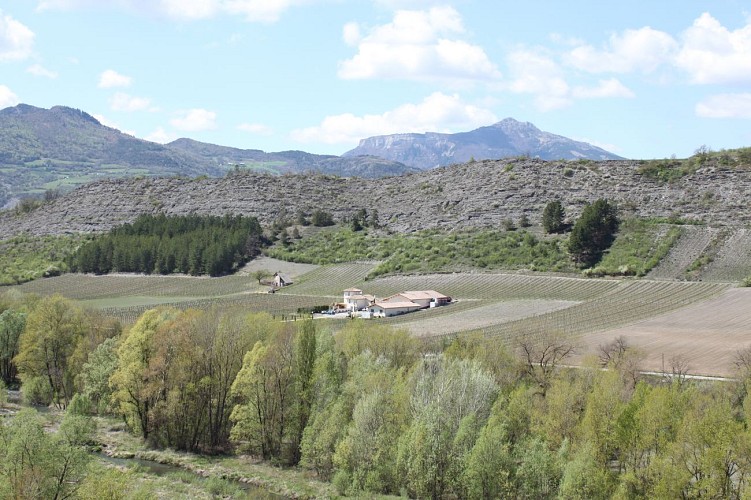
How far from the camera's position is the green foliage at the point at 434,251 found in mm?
103688

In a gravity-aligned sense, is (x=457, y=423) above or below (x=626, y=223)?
below

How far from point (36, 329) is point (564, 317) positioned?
45931 millimetres

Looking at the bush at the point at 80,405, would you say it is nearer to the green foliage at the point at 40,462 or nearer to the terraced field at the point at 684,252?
the green foliage at the point at 40,462

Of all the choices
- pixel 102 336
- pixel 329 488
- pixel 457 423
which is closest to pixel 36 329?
pixel 102 336

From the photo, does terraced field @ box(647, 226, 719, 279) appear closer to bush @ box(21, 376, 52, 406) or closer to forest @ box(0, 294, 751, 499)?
forest @ box(0, 294, 751, 499)

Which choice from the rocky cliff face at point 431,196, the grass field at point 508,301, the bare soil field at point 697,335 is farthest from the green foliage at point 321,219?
the bare soil field at point 697,335

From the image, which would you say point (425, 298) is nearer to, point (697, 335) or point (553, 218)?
point (553, 218)

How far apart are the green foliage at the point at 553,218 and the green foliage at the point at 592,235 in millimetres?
6844

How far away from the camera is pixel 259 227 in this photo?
137375 mm

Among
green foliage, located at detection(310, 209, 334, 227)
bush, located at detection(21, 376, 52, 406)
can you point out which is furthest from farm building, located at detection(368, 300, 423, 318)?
green foliage, located at detection(310, 209, 334, 227)

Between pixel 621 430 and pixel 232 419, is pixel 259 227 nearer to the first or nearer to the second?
pixel 232 419

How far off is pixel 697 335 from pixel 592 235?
41.6 m

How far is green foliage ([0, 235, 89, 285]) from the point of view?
12088 centimetres

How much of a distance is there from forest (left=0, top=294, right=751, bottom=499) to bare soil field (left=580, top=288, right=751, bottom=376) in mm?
3538
